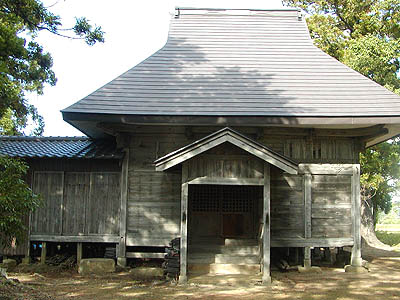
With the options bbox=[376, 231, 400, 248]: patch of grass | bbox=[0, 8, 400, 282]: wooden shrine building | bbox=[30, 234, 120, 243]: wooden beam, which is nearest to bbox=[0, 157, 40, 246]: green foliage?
bbox=[0, 8, 400, 282]: wooden shrine building

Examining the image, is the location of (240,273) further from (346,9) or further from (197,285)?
(346,9)

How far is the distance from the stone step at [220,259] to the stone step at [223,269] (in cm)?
11

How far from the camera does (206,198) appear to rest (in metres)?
12.5

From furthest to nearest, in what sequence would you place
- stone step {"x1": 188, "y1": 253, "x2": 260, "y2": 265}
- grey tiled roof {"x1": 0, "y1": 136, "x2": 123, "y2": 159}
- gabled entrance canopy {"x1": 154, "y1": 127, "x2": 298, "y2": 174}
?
grey tiled roof {"x1": 0, "y1": 136, "x2": 123, "y2": 159}
stone step {"x1": 188, "y1": 253, "x2": 260, "y2": 265}
gabled entrance canopy {"x1": 154, "y1": 127, "x2": 298, "y2": 174}

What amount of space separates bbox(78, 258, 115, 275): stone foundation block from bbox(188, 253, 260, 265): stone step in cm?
222

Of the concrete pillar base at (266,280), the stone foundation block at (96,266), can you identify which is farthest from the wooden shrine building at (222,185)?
the concrete pillar base at (266,280)

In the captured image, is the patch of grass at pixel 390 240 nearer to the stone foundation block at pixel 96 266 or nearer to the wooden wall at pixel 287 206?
the wooden wall at pixel 287 206

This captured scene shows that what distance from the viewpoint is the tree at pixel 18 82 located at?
23.9ft

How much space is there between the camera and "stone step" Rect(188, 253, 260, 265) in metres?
10.6

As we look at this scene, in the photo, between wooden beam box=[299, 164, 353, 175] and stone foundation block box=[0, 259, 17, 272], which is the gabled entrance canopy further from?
stone foundation block box=[0, 259, 17, 272]

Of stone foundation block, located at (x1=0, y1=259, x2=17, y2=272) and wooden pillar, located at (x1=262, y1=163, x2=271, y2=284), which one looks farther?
stone foundation block, located at (x1=0, y1=259, x2=17, y2=272)

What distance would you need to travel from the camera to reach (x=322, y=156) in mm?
11750

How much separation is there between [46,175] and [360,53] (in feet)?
44.4

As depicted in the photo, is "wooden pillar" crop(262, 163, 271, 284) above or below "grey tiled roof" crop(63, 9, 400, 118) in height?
below
